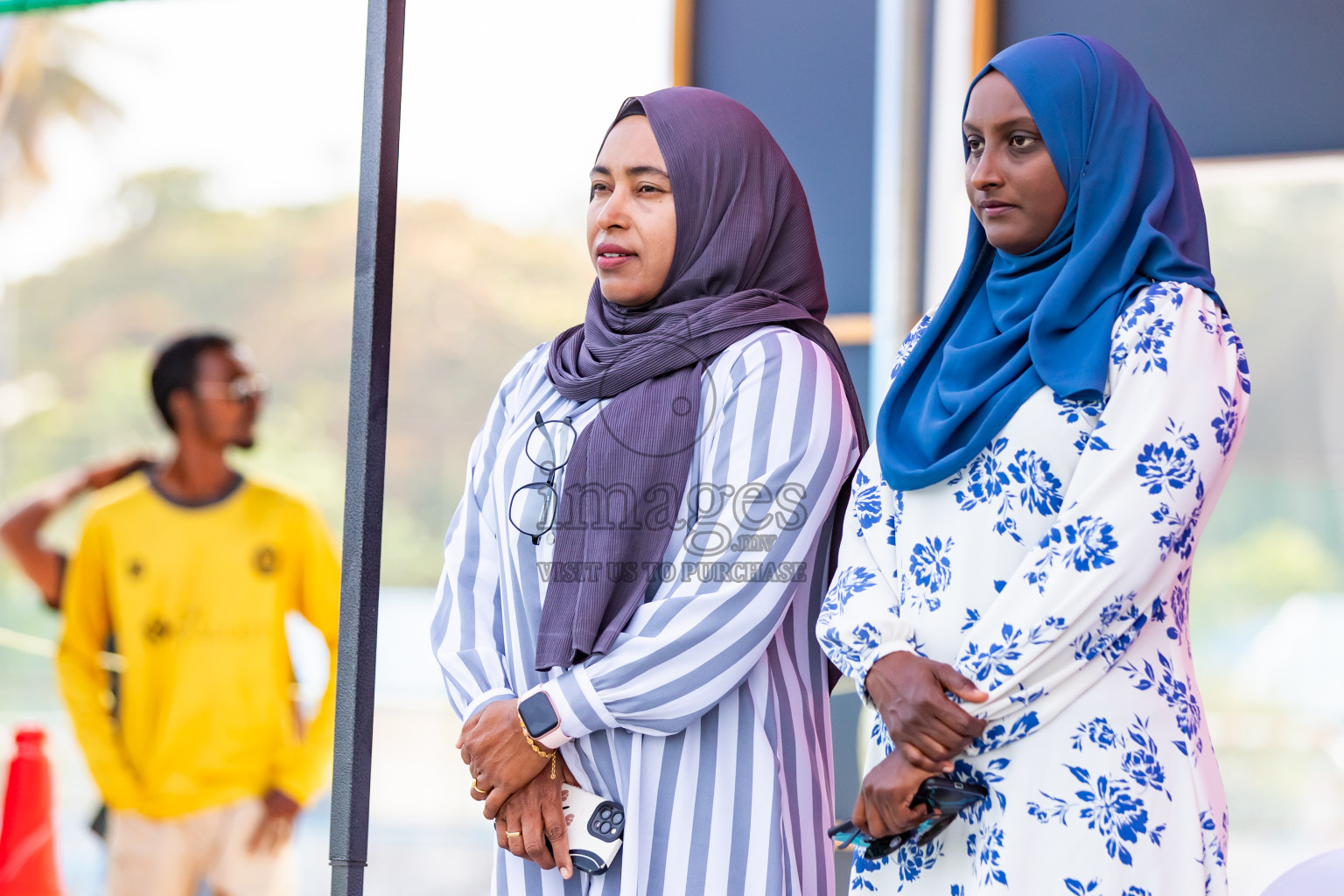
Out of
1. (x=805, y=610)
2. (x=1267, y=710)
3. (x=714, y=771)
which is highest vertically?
(x=805, y=610)

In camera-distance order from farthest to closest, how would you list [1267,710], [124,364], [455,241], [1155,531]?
[124,364]
[455,241]
[1267,710]
[1155,531]

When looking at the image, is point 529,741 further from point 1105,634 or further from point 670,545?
point 1105,634

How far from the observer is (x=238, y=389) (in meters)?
3.13

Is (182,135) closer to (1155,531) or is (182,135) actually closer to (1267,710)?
(1267,710)

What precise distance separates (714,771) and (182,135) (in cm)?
618

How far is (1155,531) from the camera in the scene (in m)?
1.14

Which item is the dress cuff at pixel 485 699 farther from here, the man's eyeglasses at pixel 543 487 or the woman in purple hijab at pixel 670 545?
the man's eyeglasses at pixel 543 487

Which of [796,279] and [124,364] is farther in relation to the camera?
[124,364]

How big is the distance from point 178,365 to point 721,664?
7.40ft

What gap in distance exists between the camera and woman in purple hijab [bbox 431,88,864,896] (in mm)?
1377

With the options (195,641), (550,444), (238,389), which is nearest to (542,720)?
(550,444)

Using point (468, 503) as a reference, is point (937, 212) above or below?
above

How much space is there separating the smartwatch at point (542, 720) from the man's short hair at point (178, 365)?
6.78 feet

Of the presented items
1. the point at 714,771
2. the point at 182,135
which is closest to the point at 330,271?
the point at 182,135
